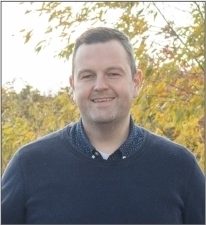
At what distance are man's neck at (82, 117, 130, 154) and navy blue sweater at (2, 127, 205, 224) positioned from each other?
8 centimetres

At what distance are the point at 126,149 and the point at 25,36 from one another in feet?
4.10

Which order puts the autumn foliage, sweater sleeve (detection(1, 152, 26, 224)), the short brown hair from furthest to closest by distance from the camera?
the autumn foliage < the short brown hair < sweater sleeve (detection(1, 152, 26, 224))

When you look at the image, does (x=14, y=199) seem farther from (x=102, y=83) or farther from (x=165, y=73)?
(x=165, y=73)

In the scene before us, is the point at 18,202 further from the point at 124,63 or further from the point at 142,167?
the point at 124,63

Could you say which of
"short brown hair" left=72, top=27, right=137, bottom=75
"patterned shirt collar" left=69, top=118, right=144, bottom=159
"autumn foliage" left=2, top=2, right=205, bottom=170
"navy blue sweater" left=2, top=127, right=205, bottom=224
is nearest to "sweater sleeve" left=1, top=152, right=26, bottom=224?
"navy blue sweater" left=2, top=127, right=205, bottom=224

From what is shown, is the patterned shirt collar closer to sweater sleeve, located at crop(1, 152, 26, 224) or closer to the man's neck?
the man's neck

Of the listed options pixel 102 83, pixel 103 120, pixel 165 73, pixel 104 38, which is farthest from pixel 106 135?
pixel 165 73

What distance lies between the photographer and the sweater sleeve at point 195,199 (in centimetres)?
183

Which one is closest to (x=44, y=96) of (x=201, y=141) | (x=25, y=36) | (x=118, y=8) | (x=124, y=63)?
(x=25, y=36)

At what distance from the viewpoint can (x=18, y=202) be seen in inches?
68.8

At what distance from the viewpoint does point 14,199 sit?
175 cm

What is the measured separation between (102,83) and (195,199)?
0.51m

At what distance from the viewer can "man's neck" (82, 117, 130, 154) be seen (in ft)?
6.10

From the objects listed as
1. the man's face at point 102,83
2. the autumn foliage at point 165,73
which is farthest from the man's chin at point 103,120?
the autumn foliage at point 165,73
